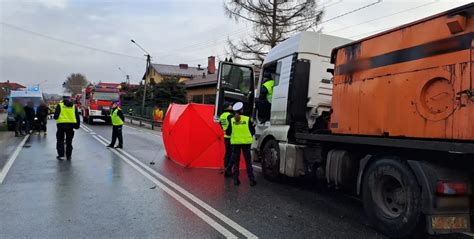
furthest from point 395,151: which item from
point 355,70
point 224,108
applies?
point 224,108

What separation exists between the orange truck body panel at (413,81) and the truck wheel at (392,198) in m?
0.45

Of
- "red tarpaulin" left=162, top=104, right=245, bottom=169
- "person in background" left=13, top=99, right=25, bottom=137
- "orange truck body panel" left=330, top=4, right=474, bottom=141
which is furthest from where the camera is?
"person in background" left=13, top=99, right=25, bottom=137

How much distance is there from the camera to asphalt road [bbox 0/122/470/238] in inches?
202

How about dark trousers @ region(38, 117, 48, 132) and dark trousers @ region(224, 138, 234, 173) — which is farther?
dark trousers @ region(38, 117, 48, 132)

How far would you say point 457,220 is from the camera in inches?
177

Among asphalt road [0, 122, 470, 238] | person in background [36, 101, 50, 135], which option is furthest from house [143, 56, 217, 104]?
person in background [36, 101, 50, 135]

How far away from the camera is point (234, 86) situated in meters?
9.88

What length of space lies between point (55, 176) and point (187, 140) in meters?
3.24

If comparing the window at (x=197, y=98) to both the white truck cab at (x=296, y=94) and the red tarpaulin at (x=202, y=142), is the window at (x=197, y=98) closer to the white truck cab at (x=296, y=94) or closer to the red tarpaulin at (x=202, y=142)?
the red tarpaulin at (x=202, y=142)

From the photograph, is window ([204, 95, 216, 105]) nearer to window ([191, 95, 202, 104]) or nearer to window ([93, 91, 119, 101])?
window ([191, 95, 202, 104])

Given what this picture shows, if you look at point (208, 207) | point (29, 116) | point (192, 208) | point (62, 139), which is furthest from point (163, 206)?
point (29, 116)

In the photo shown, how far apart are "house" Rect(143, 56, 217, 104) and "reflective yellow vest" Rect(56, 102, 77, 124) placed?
514 centimetres

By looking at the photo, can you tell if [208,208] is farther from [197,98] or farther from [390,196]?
[197,98]

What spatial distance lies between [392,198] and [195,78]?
53.4 metres
